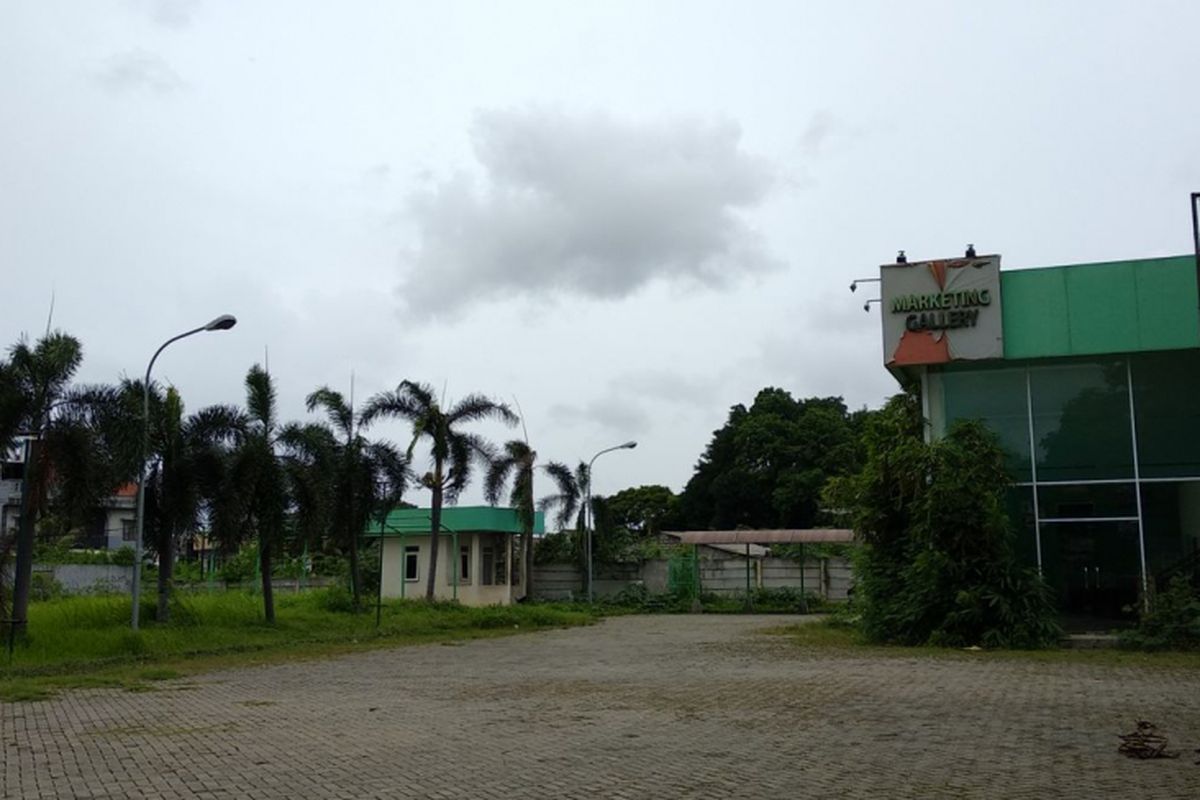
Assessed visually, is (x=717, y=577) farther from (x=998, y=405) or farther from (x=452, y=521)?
(x=998, y=405)

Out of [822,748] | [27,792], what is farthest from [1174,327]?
[27,792]

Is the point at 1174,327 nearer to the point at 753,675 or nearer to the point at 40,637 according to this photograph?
the point at 753,675

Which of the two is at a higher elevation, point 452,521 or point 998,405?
point 998,405

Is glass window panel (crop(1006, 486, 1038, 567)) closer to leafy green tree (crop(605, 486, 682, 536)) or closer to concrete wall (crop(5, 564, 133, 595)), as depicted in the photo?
concrete wall (crop(5, 564, 133, 595))

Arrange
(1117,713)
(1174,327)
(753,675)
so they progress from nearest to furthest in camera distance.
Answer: (1117,713) < (753,675) < (1174,327)

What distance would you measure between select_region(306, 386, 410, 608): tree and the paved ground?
12.4 m

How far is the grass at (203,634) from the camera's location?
17.3 m

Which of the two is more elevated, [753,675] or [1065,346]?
[1065,346]

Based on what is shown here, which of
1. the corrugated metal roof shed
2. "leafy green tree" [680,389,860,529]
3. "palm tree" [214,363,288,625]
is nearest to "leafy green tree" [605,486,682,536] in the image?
"leafy green tree" [680,389,860,529]

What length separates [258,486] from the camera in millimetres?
25531

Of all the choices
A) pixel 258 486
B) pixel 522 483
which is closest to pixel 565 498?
pixel 522 483

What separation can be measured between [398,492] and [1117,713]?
22528 mm

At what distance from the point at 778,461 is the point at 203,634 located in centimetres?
4566

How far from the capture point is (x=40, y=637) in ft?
64.7
